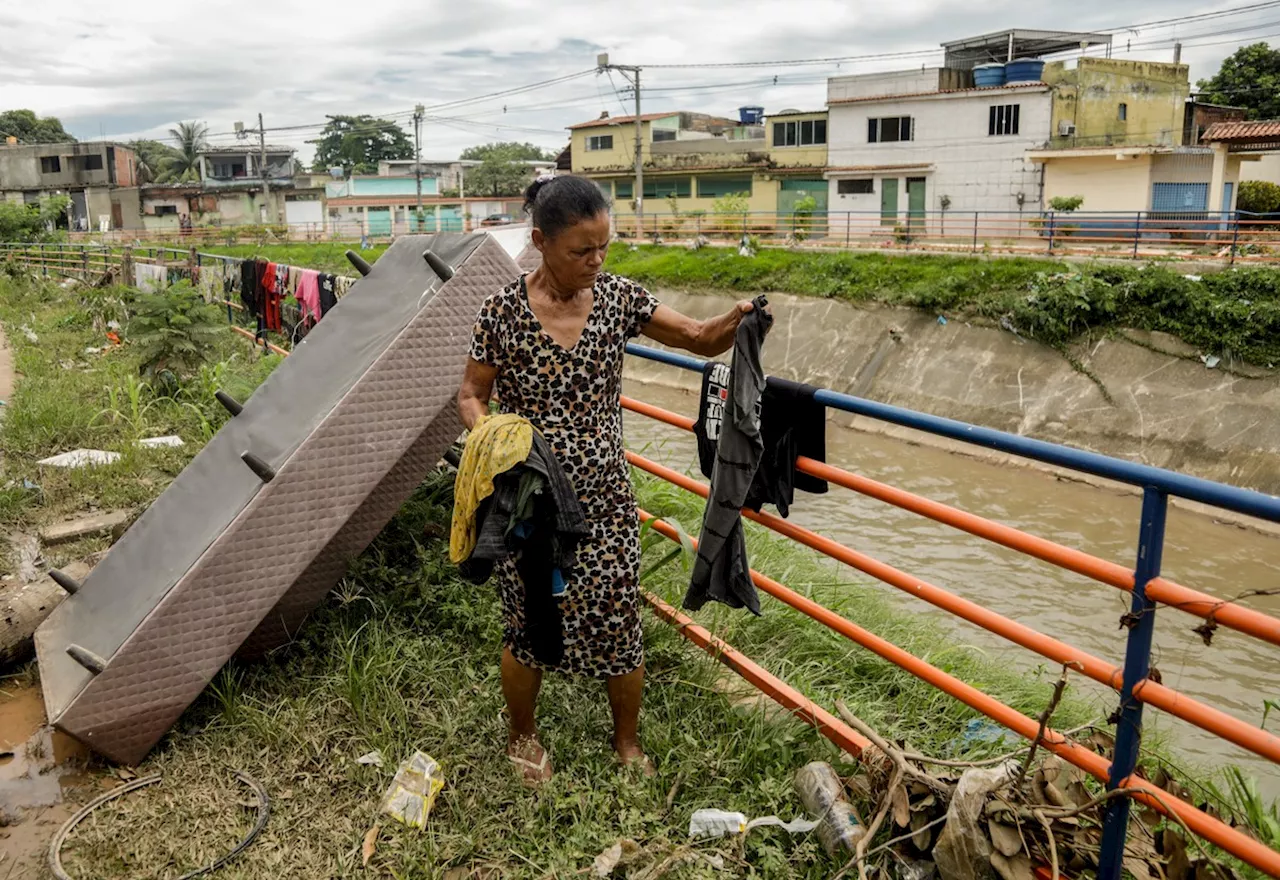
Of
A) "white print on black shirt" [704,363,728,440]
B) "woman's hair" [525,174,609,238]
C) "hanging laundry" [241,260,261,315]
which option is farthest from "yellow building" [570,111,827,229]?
"woman's hair" [525,174,609,238]

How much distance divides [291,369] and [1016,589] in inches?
268

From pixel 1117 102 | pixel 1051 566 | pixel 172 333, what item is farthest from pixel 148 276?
pixel 1117 102

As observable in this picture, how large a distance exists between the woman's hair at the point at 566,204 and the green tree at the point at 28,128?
275ft

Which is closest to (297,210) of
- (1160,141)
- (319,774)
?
(1160,141)

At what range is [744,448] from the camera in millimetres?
2779

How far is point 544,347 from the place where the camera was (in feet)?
8.68

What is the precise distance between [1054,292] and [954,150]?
651 inches

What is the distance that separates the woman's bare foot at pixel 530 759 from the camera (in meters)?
2.86

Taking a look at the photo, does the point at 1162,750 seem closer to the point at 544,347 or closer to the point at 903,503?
the point at 903,503

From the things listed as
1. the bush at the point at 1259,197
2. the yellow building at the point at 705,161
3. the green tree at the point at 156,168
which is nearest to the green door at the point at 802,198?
the yellow building at the point at 705,161

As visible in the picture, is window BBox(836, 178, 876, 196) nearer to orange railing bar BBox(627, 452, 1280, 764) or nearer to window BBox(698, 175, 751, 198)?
window BBox(698, 175, 751, 198)

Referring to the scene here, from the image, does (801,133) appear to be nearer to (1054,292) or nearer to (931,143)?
(931,143)

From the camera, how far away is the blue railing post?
199cm

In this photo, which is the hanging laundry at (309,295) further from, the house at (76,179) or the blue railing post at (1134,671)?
the house at (76,179)
